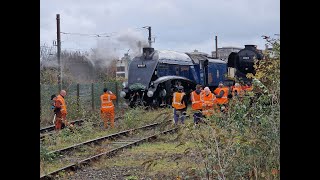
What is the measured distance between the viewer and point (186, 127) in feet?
21.1

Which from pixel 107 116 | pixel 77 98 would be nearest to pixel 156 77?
pixel 77 98

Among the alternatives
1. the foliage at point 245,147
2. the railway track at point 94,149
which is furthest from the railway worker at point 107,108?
the foliage at point 245,147

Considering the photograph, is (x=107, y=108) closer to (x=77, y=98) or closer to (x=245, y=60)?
(x=77, y=98)

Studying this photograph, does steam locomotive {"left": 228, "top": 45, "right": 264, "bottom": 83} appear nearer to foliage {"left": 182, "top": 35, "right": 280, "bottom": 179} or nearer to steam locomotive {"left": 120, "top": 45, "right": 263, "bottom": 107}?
steam locomotive {"left": 120, "top": 45, "right": 263, "bottom": 107}

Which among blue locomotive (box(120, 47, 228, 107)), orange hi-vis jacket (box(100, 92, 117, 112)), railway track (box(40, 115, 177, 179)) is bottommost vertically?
railway track (box(40, 115, 177, 179))

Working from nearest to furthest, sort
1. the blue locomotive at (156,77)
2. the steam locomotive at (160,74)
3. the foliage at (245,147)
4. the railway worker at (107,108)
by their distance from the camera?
the foliage at (245,147) < the railway worker at (107,108) < the steam locomotive at (160,74) < the blue locomotive at (156,77)

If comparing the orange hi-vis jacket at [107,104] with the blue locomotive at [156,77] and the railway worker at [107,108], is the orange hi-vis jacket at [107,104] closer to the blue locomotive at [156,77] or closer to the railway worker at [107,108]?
the railway worker at [107,108]

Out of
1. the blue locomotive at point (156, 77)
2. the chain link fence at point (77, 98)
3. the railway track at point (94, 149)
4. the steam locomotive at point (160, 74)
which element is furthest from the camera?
the blue locomotive at point (156, 77)

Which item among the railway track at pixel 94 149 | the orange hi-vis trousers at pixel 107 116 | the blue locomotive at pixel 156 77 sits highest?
the blue locomotive at pixel 156 77

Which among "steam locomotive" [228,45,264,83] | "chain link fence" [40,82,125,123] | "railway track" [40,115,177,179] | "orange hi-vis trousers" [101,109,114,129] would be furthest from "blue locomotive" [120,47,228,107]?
"railway track" [40,115,177,179]

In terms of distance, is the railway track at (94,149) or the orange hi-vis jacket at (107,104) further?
the orange hi-vis jacket at (107,104)
